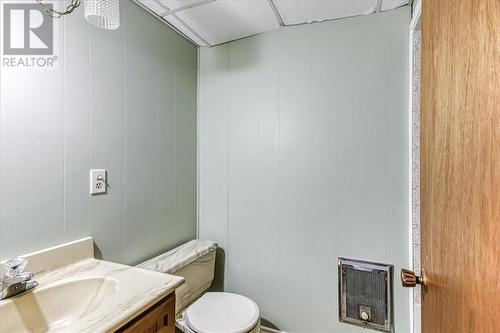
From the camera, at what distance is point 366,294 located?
1.66m

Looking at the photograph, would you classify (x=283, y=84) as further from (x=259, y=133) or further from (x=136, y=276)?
(x=136, y=276)

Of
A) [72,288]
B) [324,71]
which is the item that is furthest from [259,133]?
[72,288]

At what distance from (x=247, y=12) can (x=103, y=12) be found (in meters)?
0.89

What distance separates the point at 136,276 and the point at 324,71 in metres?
1.55

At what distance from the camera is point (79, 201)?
49.1 inches

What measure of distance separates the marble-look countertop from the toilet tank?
1.18 ft

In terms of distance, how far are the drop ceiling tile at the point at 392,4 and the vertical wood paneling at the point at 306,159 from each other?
0.04 meters

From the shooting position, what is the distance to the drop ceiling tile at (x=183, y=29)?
1.70m

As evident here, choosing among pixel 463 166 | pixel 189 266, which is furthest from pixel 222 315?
pixel 463 166

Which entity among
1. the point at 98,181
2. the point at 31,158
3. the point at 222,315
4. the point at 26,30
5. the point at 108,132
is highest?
the point at 26,30

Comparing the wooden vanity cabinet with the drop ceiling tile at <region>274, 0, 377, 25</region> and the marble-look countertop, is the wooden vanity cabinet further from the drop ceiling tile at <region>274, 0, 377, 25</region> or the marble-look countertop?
the drop ceiling tile at <region>274, 0, 377, 25</region>

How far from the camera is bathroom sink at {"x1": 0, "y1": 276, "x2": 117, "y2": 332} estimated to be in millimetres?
875

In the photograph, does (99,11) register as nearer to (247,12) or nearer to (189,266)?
(247,12)

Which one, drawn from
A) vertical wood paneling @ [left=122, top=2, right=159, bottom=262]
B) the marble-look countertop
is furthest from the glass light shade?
the marble-look countertop
